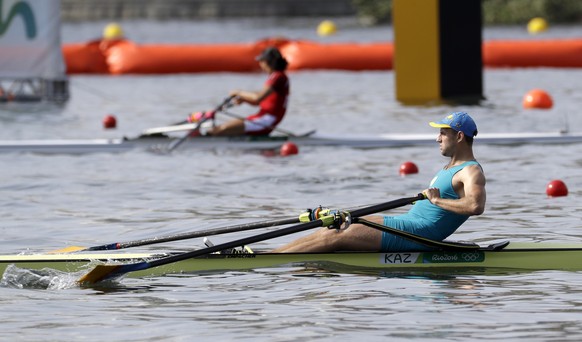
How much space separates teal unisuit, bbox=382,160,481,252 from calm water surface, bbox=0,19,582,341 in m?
0.25

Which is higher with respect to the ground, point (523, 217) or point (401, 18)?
point (401, 18)

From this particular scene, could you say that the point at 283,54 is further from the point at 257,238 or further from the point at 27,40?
the point at 257,238

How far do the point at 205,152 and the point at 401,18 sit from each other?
294 inches

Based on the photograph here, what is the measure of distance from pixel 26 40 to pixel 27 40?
0.02m

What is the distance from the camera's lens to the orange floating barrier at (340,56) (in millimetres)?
33812

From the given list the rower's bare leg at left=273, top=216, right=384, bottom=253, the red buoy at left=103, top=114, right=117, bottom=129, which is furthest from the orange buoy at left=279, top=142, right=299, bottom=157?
the rower's bare leg at left=273, top=216, right=384, bottom=253

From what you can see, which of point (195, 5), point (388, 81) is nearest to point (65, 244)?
point (388, 81)

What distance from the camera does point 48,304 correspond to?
9.86 meters

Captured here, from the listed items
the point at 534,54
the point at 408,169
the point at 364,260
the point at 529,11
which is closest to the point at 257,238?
the point at 364,260

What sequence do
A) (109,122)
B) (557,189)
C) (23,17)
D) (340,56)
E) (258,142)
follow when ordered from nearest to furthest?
(557,189), (258,142), (109,122), (23,17), (340,56)

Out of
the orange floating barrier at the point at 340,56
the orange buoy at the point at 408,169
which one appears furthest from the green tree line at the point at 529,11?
the orange buoy at the point at 408,169

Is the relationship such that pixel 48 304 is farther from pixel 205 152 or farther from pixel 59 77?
pixel 59 77

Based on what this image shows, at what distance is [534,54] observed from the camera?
110 feet

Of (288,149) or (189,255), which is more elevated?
(189,255)
